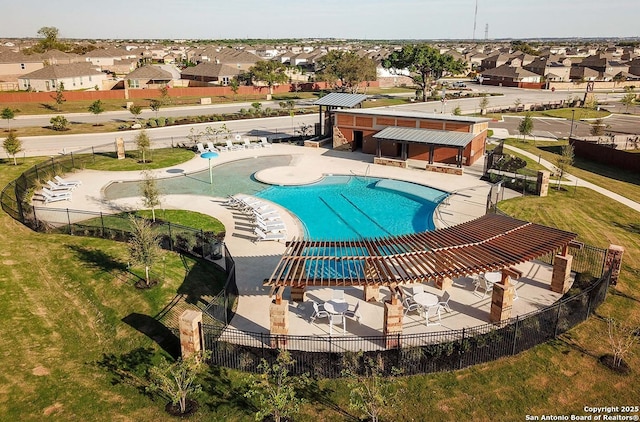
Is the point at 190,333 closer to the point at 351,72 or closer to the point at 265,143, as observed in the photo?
the point at 265,143

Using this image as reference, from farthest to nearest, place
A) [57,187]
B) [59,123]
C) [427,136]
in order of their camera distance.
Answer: [59,123] → [427,136] → [57,187]

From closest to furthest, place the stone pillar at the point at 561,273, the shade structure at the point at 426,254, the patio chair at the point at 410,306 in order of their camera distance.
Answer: the shade structure at the point at 426,254 < the patio chair at the point at 410,306 < the stone pillar at the point at 561,273

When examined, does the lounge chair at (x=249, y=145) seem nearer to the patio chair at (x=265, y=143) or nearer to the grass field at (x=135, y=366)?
the patio chair at (x=265, y=143)

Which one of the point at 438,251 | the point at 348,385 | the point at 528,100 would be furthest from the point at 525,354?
the point at 528,100

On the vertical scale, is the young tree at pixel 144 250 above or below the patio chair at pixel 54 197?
above

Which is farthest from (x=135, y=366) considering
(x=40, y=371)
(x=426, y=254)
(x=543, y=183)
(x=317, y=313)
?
(x=543, y=183)

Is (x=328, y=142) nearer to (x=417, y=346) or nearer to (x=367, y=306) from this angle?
(x=367, y=306)

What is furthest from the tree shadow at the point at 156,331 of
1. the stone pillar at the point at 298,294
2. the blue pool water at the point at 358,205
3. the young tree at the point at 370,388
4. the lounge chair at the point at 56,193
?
the lounge chair at the point at 56,193
